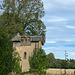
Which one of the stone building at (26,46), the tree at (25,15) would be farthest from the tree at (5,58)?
the tree at (25,15)

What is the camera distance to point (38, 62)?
93.9 feet

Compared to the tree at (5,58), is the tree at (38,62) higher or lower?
lower

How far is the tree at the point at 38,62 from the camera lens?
1129 inches

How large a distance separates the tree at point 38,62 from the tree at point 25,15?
9.10 meters

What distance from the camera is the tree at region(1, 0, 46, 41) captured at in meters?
38.0

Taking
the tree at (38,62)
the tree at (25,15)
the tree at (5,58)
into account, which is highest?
the tree at (25,15)

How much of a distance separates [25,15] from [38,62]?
14723 mm

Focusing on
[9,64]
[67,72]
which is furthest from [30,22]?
[9,64]

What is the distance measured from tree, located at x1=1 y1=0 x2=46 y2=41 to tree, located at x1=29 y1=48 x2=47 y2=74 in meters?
9.10

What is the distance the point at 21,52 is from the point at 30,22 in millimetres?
11025

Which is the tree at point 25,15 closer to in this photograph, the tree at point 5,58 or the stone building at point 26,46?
the stone building at point 26,46

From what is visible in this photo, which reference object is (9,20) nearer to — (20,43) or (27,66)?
(20,43)

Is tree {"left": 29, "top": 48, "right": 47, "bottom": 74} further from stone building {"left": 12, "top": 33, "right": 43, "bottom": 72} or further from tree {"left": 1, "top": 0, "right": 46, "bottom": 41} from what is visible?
tree {"left": 1, "top": 0, "right": 46, "bottom": 41}

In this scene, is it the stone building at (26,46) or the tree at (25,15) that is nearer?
the stone building at (26,46)
